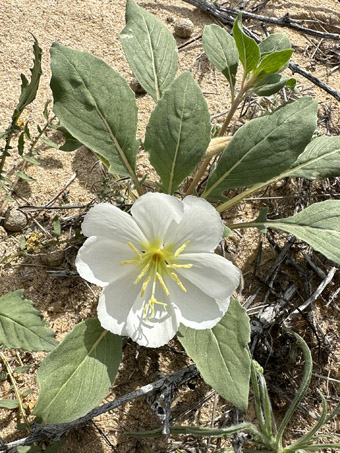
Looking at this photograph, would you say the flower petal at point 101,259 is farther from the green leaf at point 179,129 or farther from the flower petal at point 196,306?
the green leaf at point 179,129

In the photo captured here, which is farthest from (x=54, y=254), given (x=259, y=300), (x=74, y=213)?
(x=259, y=300)

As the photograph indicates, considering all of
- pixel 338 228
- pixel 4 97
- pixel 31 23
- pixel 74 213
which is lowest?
pixel 74 213

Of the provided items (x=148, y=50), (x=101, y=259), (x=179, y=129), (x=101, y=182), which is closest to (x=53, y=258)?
(x=101, y=182)

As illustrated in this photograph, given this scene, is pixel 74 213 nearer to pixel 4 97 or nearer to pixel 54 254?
pixel 54 254

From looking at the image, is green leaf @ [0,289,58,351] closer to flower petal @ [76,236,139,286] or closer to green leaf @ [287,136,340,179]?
flower petal @ [76,236,139,286]

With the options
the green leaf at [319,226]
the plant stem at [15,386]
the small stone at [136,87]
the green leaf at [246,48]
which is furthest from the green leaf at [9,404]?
the small stone at [136,87]

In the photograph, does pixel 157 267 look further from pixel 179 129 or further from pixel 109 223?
pixel 179 129
